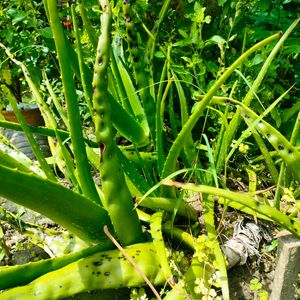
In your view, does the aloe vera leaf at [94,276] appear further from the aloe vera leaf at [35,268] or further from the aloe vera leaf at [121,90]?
the aloe vera leaf at [121,90]

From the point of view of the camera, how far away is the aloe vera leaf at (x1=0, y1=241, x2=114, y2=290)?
2.81 ft

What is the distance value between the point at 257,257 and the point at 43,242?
1.81 feet

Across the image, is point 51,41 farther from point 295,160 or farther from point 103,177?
point 295,160

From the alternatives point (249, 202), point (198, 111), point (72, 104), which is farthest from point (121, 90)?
point (249, 202)

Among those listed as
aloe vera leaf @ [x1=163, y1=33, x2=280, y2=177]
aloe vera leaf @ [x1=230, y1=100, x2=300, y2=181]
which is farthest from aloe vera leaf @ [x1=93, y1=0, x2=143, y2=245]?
aloe vera leaf @ [x1=230, y1=100, x2=300, y2=181]

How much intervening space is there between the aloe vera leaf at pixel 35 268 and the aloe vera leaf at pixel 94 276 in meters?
0.02

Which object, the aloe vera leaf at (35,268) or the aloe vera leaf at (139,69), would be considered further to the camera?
the aloe vera leaf at (139,69)

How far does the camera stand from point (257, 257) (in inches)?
41.9

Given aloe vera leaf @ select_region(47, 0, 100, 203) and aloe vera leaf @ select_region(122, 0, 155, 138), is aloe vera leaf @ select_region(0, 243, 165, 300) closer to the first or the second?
aloe vera leaf @ select_region(47, 0, 100, 203)

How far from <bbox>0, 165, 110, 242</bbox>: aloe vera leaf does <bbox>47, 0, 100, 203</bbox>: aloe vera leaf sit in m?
0.08

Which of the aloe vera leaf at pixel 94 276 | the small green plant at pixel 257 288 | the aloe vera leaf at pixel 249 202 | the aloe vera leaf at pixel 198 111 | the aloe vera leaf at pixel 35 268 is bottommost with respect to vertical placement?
the small green plant at pixel 257 288

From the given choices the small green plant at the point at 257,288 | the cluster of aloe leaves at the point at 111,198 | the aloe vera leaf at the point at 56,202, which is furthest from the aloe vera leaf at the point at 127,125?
the small green plant at the point at 257,288

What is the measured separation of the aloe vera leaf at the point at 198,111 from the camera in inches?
28.7

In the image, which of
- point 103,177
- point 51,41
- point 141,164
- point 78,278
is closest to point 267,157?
point 141,164
